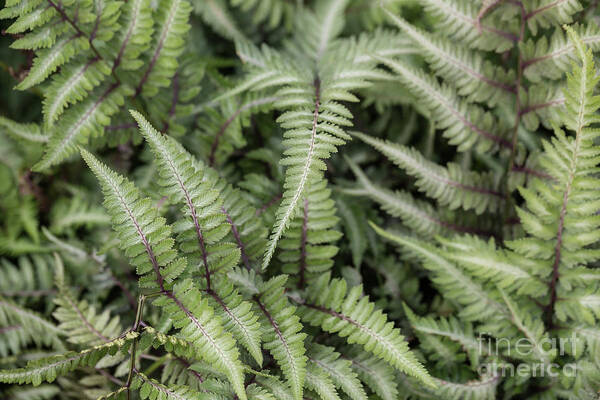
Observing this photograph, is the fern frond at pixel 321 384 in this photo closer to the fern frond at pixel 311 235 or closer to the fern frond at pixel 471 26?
the fern frond at pixel 311 235

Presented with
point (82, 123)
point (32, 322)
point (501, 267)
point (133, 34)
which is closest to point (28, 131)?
point (82, 123)

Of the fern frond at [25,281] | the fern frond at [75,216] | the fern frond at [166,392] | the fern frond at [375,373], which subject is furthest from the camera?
the fern frond at [75,216]

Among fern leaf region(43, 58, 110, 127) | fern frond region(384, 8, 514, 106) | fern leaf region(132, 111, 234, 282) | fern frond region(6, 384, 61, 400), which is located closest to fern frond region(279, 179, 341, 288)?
fern leaf region(132, 111, 234, 282)

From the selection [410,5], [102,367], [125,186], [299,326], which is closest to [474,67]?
[410,5]

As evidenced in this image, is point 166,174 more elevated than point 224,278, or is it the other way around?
point 166,174

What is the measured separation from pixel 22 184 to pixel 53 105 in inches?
32.3

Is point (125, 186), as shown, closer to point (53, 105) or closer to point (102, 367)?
point (53, 105)

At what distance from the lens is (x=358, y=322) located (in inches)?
57.4

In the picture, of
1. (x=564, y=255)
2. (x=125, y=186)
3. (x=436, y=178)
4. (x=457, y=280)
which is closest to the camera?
(x=125, y=186)

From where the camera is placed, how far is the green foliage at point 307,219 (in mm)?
1370

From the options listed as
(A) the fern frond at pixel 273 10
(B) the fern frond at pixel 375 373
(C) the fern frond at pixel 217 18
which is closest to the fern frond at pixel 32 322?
(B) the fern frond at pixel 375 373

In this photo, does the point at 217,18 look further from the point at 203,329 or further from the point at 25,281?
the point at 203,329

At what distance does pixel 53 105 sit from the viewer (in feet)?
5.26

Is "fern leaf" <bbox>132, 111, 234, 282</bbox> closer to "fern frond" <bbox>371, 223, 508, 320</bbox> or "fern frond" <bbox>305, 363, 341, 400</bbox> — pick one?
"fern frond" <bbox>305, 363, 341, 400</bbox>
